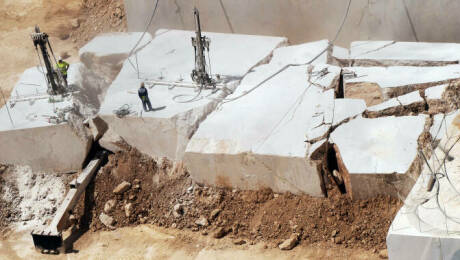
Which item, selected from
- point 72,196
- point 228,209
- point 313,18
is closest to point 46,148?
point 72,196

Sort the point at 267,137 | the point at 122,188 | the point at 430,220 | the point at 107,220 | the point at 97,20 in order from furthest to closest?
the point at 97,20 < the point at 122,188 < the point at 107,220 < the point at 267,137 < the point at 430,220

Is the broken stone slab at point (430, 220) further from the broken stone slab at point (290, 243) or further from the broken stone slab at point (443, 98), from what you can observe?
the broken stone slab at point (290, 243)

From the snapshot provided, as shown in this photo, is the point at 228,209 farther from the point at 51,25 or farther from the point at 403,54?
the point at 51,25

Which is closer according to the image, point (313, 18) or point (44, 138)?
point (44, 138)

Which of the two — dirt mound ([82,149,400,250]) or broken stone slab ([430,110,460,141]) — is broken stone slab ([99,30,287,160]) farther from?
broken stone slab ([430,110,460,141])

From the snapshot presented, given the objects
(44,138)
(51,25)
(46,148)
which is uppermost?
(51,25)

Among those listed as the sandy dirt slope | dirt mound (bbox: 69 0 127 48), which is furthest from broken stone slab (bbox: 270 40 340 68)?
dirt mound (bbox: 69 0 127 48)
